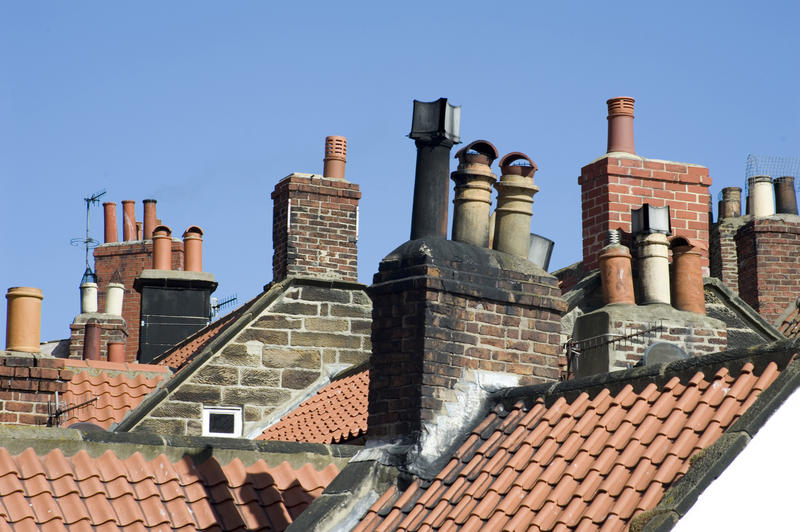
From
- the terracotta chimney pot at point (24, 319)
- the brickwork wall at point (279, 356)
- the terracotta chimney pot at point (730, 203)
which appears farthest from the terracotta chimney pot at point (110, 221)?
the terracotta chimney pot at point (24, 319)

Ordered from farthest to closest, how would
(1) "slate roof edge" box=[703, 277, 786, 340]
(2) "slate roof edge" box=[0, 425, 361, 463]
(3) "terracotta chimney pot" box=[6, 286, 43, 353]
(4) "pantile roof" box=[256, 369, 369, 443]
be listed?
(1) "slate roof edge" box=[703, 277, 786, 340]
(4) "pantile roof" box=[256, 369, 369, 443]
(3) "terracotta chimney pot" box=[6, 286, 43, 353]
(2) "slate roof edge" box=[0, 425, 361, 463]

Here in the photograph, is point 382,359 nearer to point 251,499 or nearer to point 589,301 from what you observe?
point 251,499

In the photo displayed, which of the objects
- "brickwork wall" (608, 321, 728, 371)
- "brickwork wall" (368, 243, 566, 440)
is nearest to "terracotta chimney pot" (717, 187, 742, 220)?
"brickwork wall" (608, 321, 728, 371)

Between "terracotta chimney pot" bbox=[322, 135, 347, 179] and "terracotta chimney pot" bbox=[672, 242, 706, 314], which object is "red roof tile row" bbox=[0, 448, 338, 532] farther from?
"terracotta chimney pot" bbox=[322, 135, 347, 179]

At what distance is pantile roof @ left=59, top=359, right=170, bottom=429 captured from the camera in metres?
16.5

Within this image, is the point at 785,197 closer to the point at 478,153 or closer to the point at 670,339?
the point at 670,339

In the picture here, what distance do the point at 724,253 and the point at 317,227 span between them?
489 inches

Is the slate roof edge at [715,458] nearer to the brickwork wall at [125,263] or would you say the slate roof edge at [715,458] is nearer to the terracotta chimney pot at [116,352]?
the terracotta chimney pot at [116,352]

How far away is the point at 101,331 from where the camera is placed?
98.1 feet

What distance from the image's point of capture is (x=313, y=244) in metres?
19.3

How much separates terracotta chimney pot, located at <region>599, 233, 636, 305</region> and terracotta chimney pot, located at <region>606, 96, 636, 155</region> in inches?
73.2

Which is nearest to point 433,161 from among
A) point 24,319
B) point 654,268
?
point 654,268

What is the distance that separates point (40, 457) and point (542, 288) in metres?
4.00

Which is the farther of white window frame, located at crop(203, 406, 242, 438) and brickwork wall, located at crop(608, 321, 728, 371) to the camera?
white window frame, located at crop(203, 406, 242, 438)
